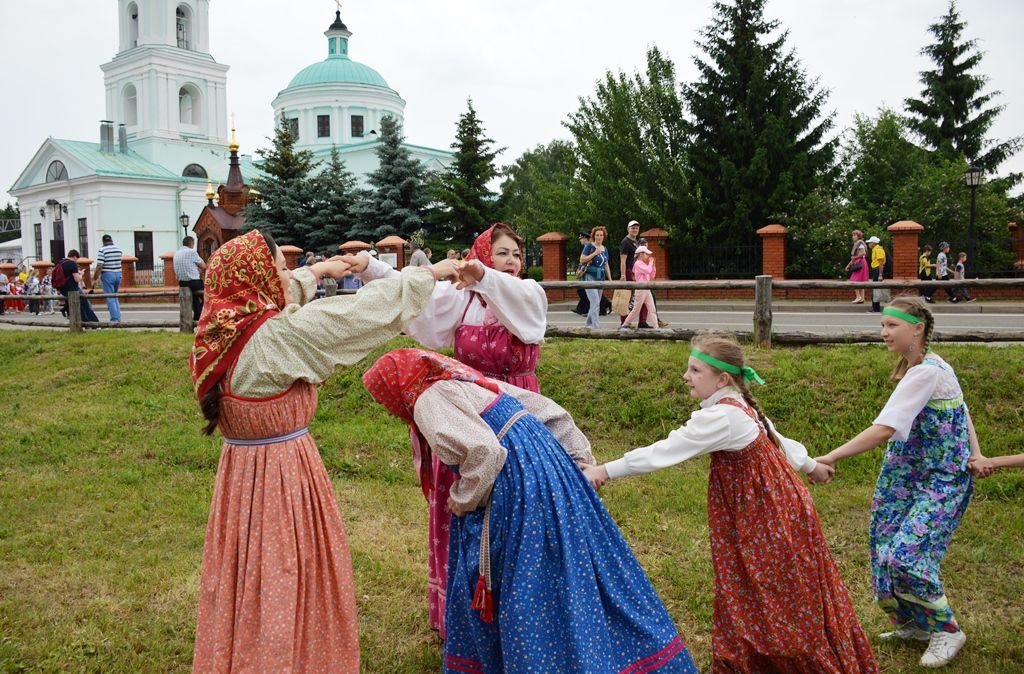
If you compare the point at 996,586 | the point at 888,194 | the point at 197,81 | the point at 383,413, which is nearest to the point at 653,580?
the point at 996,586

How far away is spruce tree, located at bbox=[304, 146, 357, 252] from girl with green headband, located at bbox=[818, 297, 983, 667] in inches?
928

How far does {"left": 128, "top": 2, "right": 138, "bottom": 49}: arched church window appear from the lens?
54656mm

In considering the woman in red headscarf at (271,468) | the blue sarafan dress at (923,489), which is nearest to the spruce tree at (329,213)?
the woman in red headscarf at (271,468)

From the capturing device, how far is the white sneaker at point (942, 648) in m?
3.86

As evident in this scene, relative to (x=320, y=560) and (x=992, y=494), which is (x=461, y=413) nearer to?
(x=320, y=560)

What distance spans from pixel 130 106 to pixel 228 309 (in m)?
61.4

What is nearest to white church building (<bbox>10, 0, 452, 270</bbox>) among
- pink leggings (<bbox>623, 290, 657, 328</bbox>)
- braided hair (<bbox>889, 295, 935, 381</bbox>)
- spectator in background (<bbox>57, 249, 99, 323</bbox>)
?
spectator in background (<bbox>57, 249, 99, 323</bbox>)

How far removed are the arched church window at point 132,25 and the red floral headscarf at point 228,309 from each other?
5962 cm

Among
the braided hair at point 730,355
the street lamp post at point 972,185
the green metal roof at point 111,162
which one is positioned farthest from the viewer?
the green metal roof at point 111,162

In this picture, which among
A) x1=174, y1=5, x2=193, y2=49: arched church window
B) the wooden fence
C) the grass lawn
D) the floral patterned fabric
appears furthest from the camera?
x1=174, y1=5, x2=193, y2=49: arched church window

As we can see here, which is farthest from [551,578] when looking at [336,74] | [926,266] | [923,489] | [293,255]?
[336,74]

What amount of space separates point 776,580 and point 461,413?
1462 millimetres

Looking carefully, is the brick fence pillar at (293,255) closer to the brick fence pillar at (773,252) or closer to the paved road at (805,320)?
the paved road at (805,320)

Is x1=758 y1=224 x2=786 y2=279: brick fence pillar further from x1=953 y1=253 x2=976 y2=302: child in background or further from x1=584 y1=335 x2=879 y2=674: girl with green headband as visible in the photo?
x1=584 y1=335 x2=879 y2=674: girl with green headband
